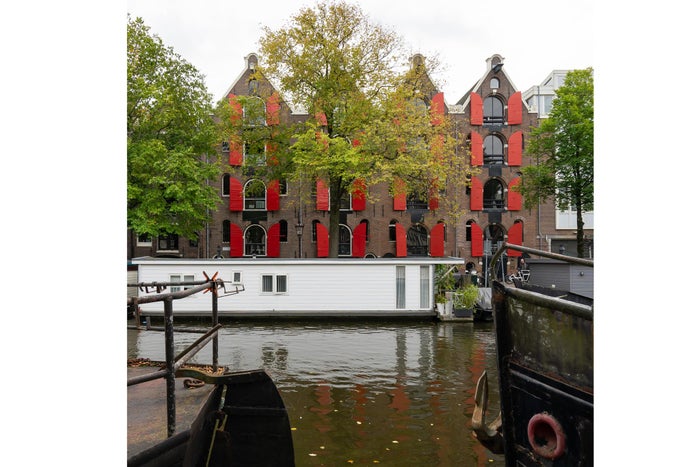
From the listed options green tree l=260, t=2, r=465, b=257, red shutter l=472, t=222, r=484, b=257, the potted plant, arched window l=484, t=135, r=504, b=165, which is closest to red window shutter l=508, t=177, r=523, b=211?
arched window l=484, t=135, r=504, b=165

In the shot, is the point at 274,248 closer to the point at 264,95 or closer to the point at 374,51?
the point at 264,95

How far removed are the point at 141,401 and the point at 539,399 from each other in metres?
2.67

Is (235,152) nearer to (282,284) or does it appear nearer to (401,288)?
(282,284)

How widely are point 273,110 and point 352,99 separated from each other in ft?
11.4

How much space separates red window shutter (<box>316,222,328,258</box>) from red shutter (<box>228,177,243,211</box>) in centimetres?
416

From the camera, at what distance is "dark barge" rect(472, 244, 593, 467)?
2.78 m

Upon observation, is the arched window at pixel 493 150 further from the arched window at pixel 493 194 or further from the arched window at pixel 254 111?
the arched window at pixel 254 111

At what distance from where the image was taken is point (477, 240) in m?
23.9

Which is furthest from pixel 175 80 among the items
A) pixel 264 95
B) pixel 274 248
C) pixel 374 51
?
pixel 274 248

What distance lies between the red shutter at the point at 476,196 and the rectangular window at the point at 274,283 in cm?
1309

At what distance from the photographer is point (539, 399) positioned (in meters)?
3.09

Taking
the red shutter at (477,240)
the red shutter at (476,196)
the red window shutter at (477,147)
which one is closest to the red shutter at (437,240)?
the red shutter at (477,240)

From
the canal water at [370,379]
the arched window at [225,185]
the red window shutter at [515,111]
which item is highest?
the red window shutter at [515,111]

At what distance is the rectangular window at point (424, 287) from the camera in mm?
14531
